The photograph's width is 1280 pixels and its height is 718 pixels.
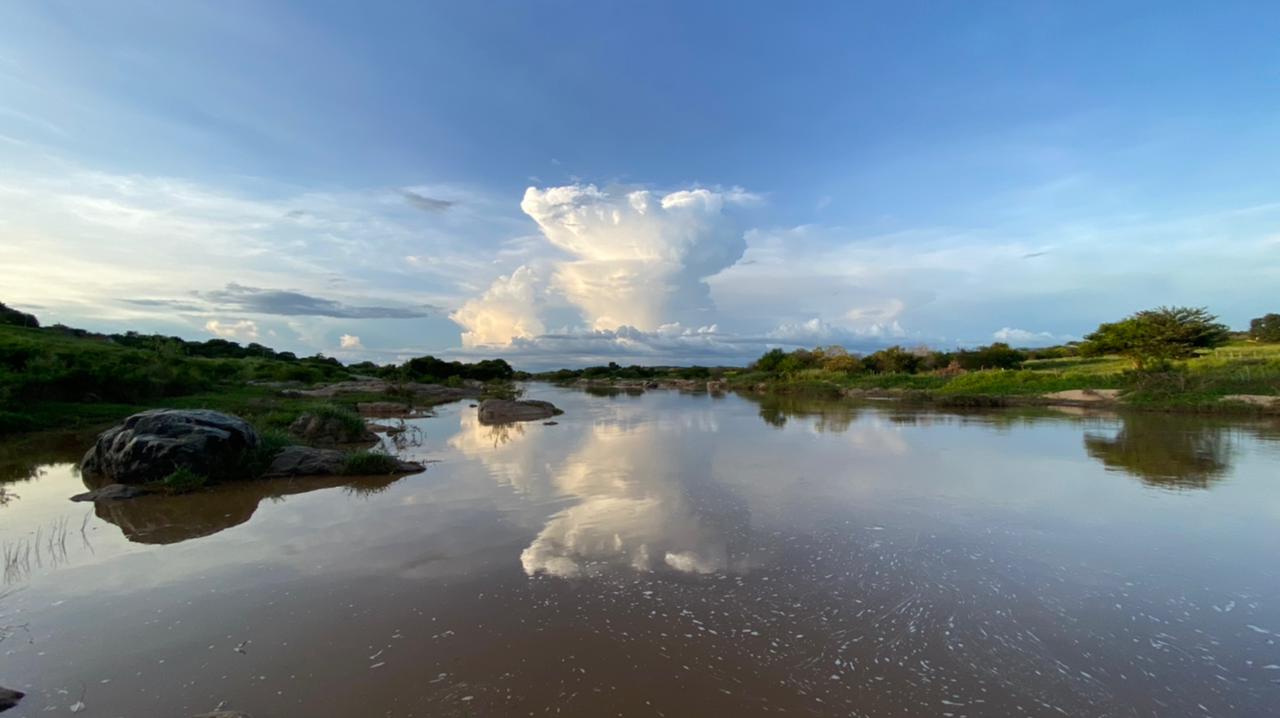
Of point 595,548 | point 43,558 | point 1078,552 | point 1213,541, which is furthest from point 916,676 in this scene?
point 43,558

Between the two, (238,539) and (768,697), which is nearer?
(768,697)

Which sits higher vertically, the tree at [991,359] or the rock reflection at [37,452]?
the tree at [991,359]

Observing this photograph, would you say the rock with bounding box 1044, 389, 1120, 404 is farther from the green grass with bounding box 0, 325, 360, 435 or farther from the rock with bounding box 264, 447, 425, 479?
the green grass with bounding box 0, 325, 360, 435

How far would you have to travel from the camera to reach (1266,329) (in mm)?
69688

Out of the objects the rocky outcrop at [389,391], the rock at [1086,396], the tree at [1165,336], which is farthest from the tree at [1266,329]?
the rocky outcrop at [389,391]

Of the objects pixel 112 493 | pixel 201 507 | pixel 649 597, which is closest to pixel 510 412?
pixel 112 493

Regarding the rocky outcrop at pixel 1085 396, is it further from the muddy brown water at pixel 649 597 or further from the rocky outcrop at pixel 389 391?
the rocky outcrop at pixel 389 391

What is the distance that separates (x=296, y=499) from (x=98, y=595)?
525cm

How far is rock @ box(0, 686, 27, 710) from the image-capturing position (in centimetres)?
453

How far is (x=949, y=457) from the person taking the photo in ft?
58.7

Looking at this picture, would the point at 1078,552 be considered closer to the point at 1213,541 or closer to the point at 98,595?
the point at 1213,541

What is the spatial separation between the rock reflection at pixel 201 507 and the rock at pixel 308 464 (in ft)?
1.43

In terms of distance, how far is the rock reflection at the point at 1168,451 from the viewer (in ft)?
47.2

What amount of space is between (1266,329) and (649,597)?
98.6 metres
